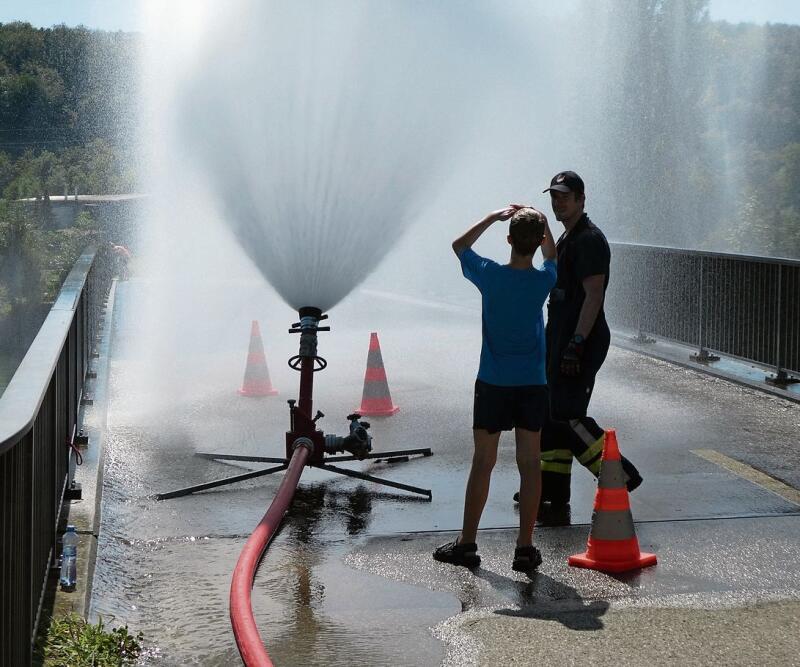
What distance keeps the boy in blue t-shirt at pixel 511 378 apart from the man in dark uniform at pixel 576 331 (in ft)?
1.99

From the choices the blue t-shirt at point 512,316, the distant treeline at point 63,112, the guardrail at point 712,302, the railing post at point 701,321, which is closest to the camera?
the blue t-shirt at point 512,316

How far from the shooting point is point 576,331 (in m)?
6.08

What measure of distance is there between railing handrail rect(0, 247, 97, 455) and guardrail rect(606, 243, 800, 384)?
258 inches

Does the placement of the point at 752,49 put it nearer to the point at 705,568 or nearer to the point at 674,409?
the point at 674,409

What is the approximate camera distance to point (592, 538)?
549 cm

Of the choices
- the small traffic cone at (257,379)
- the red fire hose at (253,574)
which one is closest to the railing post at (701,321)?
the small traffic cone at (257,379)

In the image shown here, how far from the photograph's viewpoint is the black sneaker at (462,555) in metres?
5.45

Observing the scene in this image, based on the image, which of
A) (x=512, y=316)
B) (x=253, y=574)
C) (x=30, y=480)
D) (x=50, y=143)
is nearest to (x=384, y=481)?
(x=512, y=316)

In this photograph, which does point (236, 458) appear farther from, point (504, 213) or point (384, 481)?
point (504, 213)

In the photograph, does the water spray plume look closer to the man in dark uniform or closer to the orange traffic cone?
the man in dark uniform

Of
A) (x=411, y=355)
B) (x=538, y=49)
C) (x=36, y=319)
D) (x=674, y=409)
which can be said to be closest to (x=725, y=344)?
(x=674, y=409)

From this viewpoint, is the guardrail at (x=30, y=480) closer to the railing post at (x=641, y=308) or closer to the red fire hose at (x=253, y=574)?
the red fire hose at (x=253, y=574)

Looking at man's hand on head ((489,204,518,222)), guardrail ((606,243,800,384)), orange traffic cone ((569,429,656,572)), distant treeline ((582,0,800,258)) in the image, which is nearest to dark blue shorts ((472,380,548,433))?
orange traffic cone ((569,429,656,572))

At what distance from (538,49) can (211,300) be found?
884 centimetres
